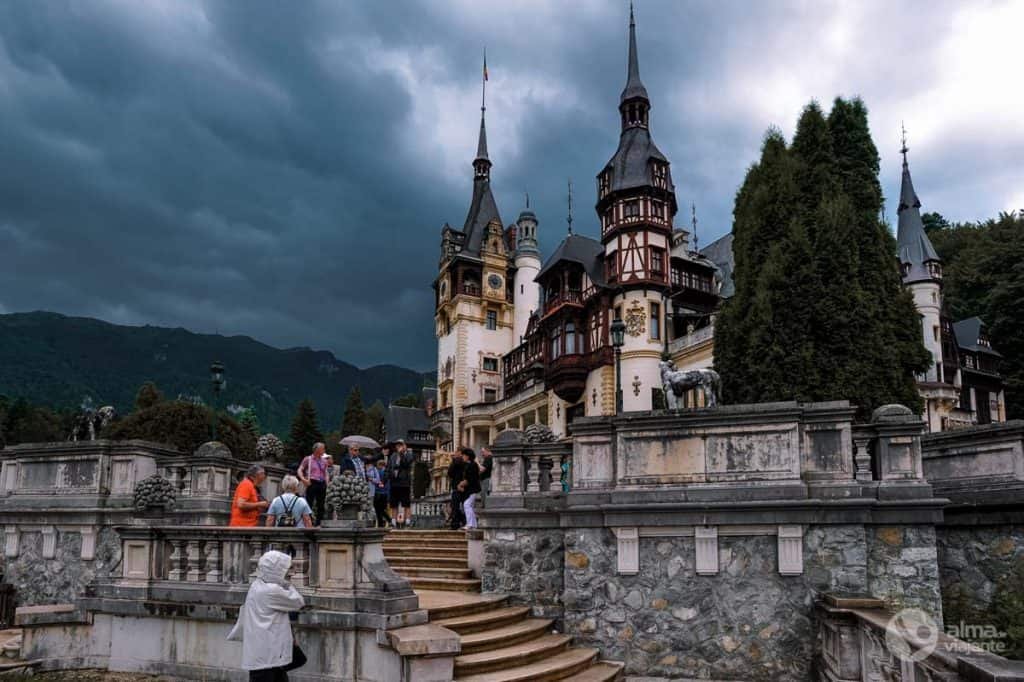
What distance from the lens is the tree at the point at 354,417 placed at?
3140 inches

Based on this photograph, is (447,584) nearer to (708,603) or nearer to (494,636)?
(494,636)

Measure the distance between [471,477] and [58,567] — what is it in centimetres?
910

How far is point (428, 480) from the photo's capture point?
2352 inches

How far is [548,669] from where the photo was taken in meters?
8.84

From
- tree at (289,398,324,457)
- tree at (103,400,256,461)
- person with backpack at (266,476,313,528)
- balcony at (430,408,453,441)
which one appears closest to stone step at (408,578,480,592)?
person with backpack at (266,476,313,528)

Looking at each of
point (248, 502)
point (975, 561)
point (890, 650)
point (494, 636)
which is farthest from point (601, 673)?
point (248, 502)

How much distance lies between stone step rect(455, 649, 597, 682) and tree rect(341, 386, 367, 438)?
7149 cm

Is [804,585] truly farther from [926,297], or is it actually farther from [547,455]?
[926,297]

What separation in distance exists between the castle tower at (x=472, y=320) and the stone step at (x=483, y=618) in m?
49.1

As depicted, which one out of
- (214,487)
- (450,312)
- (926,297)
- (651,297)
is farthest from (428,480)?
(214,487)

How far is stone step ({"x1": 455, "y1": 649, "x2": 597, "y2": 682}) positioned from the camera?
8.29m

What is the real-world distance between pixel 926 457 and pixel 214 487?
13447mm

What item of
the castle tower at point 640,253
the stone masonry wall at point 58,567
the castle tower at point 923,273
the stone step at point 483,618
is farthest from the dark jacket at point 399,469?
the castle tower at point 923,273

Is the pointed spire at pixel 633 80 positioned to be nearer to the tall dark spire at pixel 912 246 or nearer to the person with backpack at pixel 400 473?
the tall dark spire at pixel 912 246
